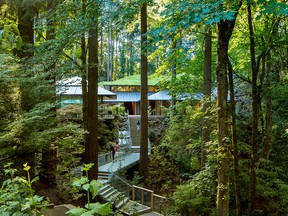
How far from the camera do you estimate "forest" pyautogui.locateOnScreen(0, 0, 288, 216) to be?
453cm

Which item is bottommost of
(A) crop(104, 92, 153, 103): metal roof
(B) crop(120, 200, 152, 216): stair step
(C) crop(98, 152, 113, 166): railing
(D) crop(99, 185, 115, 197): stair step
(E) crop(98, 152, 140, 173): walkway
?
(B) crop(120, 200, 152, 216): stair step

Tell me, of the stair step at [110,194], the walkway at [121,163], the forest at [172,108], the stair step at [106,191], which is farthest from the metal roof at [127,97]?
the stair step at [110,194]

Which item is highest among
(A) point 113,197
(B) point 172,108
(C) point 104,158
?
(B) point 172,108

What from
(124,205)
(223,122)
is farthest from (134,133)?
(223,122)

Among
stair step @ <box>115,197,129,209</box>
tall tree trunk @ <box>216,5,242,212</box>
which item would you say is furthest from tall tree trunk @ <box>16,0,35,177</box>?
tall tree trunk @ <box>216,5,242,212</box>

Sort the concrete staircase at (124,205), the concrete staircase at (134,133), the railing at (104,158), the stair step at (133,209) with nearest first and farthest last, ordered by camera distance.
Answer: the stair step at (133,209) → the concrete staircase at (124,205) → the railing at (104,158) → the concrete staircase at (134,133)

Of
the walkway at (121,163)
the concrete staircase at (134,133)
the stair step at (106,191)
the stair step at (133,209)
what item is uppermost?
the concrete staircase at (134,133)

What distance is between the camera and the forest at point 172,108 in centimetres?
453

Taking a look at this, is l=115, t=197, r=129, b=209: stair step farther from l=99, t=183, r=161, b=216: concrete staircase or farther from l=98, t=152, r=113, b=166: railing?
l=98, t=152, r=113, b=166: railing

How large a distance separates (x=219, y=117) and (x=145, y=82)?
27.7 ft

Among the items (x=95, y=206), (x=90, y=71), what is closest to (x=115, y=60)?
(x=90, y=71)

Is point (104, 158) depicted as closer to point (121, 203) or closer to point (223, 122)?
point (121, 203)

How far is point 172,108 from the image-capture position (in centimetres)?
1656

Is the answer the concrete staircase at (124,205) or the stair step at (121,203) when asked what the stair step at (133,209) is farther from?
the stair step at (121,203)
